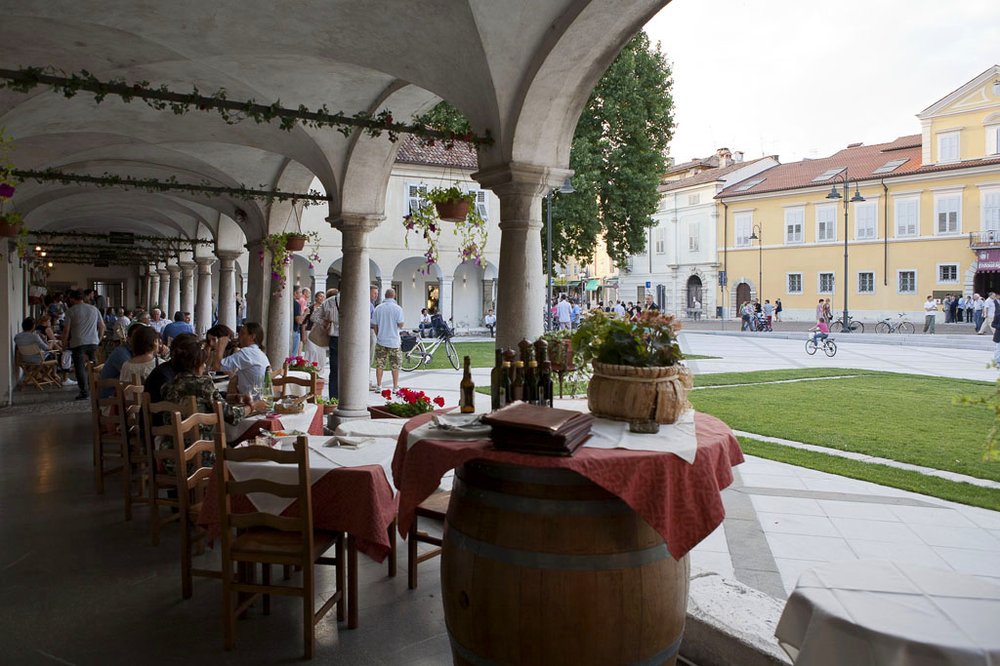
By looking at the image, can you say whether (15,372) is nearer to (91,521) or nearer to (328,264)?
(91,521)

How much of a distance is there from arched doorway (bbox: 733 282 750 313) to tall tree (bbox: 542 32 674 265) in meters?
20.8

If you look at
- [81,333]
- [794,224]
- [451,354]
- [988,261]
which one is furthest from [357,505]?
[794,224]

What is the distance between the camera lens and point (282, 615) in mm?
3391

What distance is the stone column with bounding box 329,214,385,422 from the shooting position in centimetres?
779

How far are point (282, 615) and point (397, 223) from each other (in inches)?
877

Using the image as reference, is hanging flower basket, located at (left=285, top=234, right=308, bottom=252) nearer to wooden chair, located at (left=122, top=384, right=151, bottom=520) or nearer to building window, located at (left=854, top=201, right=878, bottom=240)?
wooden chair, located at (left=122, top=384, right=151, bottom=520)

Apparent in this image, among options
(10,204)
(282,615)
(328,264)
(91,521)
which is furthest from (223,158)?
(328,264)

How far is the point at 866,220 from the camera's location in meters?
33.9

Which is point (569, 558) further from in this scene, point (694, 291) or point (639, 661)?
point (694, 291)

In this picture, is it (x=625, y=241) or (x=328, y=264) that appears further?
(x=328, y=264)

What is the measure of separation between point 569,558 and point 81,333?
1103cm

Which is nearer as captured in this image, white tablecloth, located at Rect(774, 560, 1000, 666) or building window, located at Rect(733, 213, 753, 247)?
white tablecloth, located at Rect(774, 560, 1000, 666)

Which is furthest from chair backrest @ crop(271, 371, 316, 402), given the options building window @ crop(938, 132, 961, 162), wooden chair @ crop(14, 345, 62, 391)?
building window @ crop(938, 132, 961, 162)

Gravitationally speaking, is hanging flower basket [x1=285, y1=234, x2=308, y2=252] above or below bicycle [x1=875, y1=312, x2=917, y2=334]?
above
